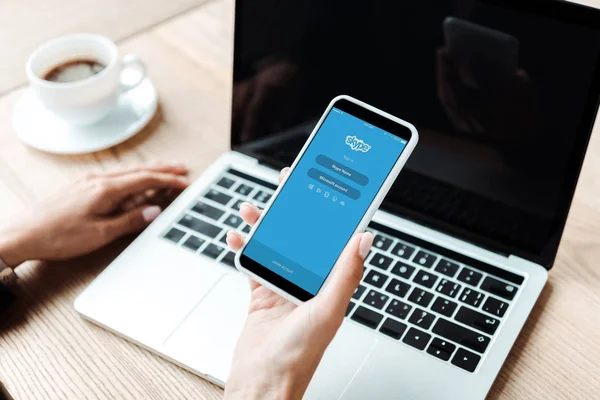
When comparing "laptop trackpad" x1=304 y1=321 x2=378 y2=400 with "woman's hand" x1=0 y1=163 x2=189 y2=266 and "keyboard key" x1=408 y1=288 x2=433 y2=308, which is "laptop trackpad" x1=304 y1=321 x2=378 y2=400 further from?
"woman's hand" x1=0 y1=163 x2=189 y2=266

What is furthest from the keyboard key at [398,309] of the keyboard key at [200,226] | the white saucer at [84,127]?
the white saucer at [84,127]

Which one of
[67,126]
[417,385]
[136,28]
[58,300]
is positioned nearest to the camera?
[417,385]

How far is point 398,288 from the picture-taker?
0.69 meters

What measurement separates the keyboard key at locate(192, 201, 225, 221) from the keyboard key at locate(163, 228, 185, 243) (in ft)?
0.12

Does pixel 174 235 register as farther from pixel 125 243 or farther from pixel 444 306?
pixel 444 306

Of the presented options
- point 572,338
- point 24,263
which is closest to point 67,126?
point 24,263

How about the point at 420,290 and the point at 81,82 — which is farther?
the point at 81,82

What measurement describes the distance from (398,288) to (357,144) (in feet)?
0.58

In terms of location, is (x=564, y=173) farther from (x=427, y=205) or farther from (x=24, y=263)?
(x=24, y=263)

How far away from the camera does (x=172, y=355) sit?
656 millimetres

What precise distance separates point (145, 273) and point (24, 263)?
6.4 inches

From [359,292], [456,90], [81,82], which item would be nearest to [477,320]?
[359,292]

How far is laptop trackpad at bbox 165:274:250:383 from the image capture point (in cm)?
65

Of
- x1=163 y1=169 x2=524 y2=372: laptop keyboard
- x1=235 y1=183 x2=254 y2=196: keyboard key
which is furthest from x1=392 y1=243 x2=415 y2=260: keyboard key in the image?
x1=235 y1=183 x2=254 y2=196: keyboard key
